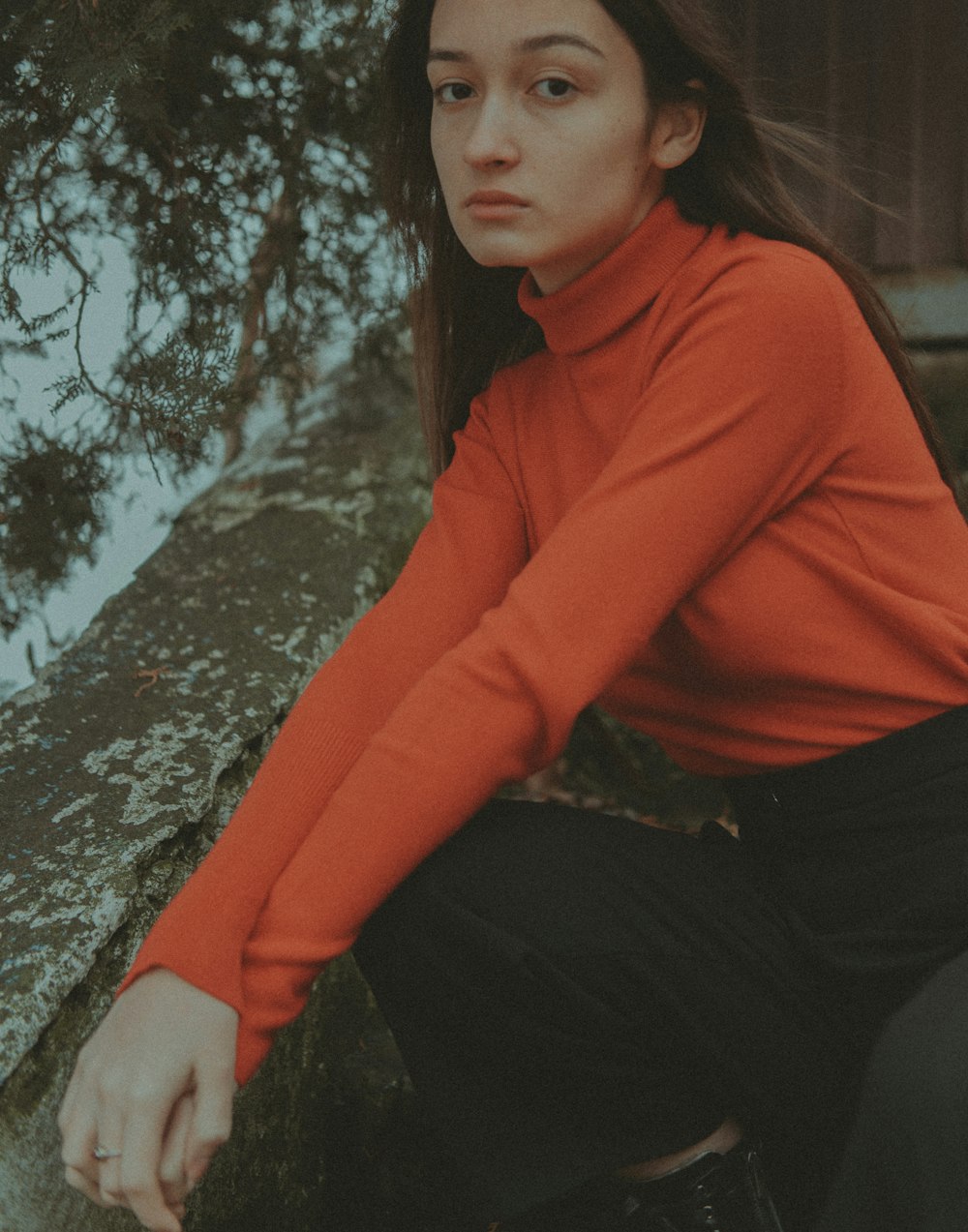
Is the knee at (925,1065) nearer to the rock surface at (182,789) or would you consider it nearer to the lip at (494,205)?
the rock surface at (182,789)

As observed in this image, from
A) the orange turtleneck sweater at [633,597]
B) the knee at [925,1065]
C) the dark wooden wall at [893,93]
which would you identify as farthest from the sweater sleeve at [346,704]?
the dark wooden wall at [893,93]

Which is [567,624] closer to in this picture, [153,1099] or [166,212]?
[153,1099]

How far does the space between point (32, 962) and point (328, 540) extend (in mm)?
1337

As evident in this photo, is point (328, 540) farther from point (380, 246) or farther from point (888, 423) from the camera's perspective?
point (888, 423)

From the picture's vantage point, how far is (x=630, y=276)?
4.87 feet

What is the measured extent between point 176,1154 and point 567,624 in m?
0.62

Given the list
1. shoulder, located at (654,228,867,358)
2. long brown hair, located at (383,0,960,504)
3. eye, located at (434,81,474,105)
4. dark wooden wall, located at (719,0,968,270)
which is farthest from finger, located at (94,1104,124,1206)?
dark wooden wall, located at (719,0,968,270)

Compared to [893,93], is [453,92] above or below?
below

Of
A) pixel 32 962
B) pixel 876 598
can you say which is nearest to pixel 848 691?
pixel 876 598

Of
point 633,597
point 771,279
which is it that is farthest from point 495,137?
point 633,597

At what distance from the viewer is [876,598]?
1.37 metres

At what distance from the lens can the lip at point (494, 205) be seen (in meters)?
1.42

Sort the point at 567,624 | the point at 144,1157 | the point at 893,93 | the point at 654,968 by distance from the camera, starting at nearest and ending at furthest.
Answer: the point at 144,1157, the point at 567,624, the point at 654,968, the point at 893,93

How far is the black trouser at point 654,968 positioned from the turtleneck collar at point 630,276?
60 cm
